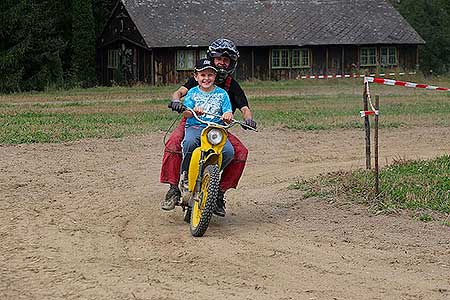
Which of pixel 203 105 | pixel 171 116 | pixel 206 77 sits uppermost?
pixel 206 77

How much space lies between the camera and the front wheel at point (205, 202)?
25.6ft

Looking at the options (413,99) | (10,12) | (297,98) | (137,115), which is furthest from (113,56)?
(137,115)

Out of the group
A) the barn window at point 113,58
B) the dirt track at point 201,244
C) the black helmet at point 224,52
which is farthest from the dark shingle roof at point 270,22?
the black helmet at point 224,52

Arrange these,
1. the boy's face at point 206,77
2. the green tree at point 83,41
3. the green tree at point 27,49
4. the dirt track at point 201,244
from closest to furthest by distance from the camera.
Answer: the dirt track at point 201,244 → the boy's face at point 206,77 → the green tree at point 27,49 → the green tree at point 83,41

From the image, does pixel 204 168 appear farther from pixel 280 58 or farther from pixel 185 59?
pixel 280 58

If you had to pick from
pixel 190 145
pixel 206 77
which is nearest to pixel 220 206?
pixel 190 145

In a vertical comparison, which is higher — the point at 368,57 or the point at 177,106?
the point at 368,57

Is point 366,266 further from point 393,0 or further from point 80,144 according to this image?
point 393,0

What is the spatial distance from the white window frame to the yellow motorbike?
38228mm


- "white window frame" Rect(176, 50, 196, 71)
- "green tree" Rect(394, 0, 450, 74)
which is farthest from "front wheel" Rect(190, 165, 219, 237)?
"green tree" Rect(394, 0, 450, 74)

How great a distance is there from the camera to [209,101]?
8.66 meters

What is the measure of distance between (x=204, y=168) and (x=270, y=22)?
4162cm

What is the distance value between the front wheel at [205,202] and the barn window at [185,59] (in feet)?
126

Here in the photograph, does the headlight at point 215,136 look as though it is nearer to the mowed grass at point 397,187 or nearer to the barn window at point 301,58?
the mowed grass at point 397,187
